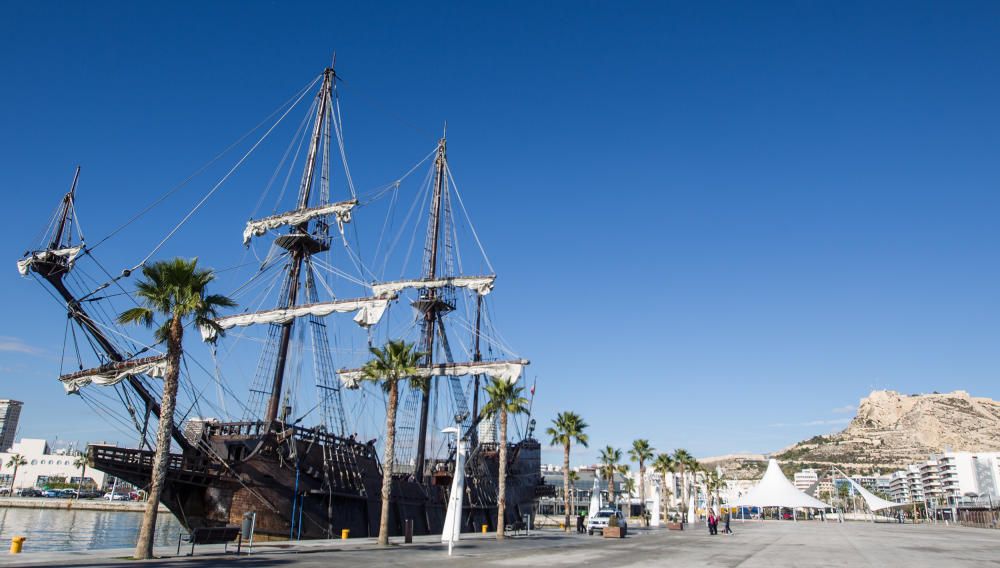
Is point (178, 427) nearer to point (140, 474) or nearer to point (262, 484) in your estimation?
point (140, 474)

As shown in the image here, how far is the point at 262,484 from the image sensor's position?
30266mm

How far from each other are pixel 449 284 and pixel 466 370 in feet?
28.2

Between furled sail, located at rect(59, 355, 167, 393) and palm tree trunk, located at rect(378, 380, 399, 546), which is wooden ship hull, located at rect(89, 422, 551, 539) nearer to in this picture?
furled sail, located at rect(59, 355, 167, 393)

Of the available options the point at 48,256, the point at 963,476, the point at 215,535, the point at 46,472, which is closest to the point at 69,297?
the point at 48,256

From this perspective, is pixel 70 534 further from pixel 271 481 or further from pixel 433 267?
pixel 433 267

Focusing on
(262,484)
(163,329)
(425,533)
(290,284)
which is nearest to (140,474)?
(262,484)

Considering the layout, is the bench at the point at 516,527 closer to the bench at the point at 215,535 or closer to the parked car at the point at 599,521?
the parked car at the point at 599,521

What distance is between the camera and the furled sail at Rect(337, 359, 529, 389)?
4616 cm

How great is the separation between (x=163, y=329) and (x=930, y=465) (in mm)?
222078

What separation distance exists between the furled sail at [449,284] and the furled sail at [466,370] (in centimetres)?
688

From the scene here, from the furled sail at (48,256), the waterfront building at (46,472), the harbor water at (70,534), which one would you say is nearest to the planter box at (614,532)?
the harbor water at (70,534)

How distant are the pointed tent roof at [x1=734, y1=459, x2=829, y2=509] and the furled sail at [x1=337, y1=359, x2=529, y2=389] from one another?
157 feet

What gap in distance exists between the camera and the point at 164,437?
63.8 ft

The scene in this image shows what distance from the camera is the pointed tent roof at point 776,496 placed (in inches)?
Answer: 3014
